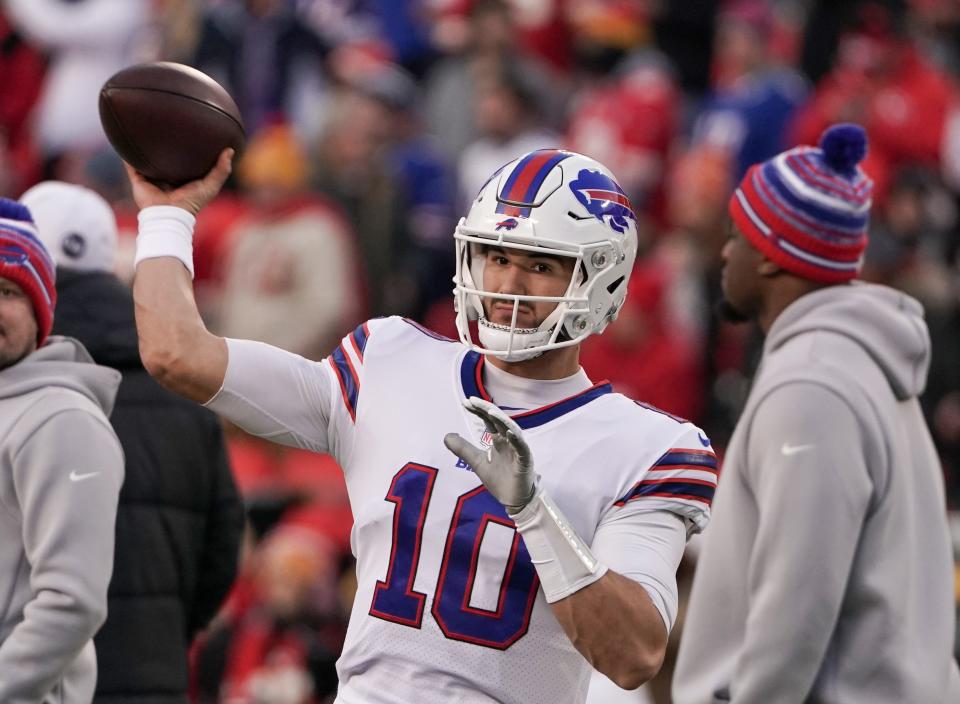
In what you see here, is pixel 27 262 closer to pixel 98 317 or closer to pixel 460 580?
pixel 98 317

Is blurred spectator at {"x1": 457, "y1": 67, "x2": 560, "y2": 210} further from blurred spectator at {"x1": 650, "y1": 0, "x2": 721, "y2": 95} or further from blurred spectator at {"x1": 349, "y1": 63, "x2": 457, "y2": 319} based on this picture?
blurred spectator at {"x1": 650, "y1": 0, "x2": 721, "y2": 95}

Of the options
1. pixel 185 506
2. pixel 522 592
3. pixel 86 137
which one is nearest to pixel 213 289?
pixel 86 137

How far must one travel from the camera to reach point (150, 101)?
3.29 metres

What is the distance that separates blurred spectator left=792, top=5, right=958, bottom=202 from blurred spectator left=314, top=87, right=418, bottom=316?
2068 mm

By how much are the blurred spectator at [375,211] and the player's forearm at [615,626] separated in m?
5.96

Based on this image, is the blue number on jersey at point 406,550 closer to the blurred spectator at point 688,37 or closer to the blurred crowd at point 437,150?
the blurred crowd at point 437,150

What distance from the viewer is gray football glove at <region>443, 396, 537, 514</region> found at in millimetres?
2916

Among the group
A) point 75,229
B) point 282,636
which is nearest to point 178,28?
point 282,636

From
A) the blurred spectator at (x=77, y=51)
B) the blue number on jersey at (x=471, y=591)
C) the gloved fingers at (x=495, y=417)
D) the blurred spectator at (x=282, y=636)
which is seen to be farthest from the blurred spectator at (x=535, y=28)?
the gloved fingers at (x=495, y=417)

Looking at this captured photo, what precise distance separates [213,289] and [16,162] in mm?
2067

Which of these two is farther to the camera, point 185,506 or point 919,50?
point 919,50

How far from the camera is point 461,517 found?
124 inches

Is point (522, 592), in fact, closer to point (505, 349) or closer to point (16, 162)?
point (505, 349)

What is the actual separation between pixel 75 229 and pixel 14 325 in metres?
0.67
